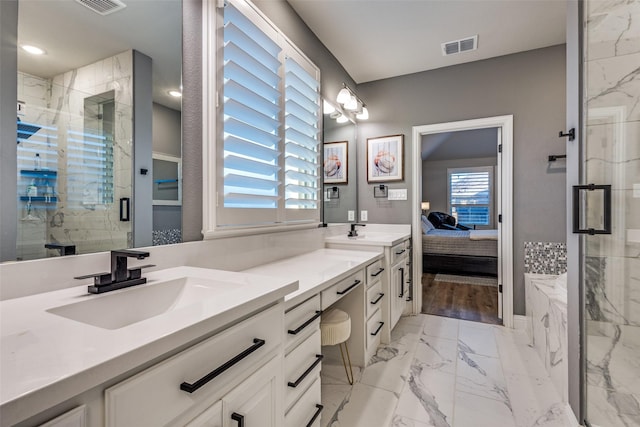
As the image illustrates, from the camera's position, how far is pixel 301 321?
116cm

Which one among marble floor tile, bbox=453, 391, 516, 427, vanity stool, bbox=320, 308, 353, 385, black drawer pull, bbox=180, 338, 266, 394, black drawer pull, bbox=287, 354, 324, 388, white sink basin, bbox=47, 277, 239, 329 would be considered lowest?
marble floor tile, bbox=453, 391, 516, 427

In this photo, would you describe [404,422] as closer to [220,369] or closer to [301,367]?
[301,367]

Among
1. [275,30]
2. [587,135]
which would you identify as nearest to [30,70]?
[275,30]

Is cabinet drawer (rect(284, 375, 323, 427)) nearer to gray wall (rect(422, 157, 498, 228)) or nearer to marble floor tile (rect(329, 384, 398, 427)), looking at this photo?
marble floor tile (rect(329, 384, 398, 427))

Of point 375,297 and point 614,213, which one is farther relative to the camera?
point 375,297

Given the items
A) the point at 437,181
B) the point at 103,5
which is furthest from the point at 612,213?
the point at 437,181

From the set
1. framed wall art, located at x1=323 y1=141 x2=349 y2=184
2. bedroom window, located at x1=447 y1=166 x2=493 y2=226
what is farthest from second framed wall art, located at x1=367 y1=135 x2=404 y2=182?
bedroom window, located at x1=447 y1=166 x2=493 y2=226

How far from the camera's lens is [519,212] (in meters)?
2.81

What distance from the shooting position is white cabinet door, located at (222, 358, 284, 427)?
737mm

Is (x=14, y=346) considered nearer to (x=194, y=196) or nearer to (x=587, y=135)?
(x=194, y=196)

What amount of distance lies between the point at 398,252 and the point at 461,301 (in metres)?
1.58

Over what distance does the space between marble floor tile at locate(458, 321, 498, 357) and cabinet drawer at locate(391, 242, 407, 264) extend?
884 millimetres

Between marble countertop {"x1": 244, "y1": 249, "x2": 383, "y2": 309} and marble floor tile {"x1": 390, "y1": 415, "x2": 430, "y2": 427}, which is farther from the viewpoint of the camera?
marble floor tile {"x1": 390, "y1": 415, "x2": 430, "y2": 427}

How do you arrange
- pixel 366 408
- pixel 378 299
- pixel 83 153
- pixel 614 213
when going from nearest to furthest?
1. pixel 83 153
2. pixel 614 213
3. pixel 366 408
4. pixel 378 299
